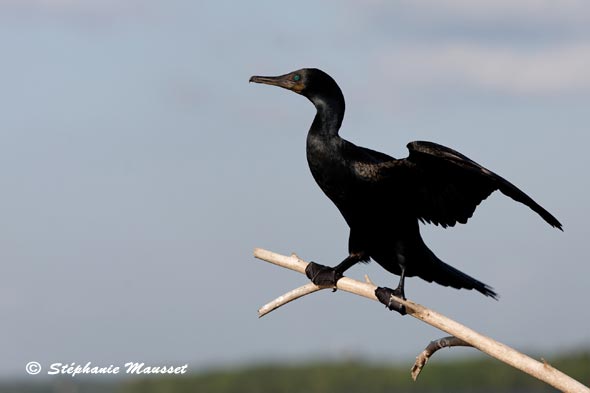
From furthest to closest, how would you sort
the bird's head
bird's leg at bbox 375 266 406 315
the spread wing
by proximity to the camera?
the bird's head < the spread wing < bird's leg at bbox 375 266 406 315

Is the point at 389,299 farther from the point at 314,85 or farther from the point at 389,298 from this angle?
→ the point at 314,85

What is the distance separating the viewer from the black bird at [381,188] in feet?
22.3

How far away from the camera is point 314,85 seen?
705 cm

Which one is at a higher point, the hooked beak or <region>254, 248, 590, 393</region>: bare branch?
the hooked beak

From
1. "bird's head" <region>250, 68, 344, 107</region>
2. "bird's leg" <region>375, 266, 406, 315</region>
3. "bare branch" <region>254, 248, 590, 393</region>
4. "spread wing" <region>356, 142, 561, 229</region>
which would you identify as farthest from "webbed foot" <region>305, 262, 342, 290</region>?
"bird's head" <region>250, 68, 344, 107</region>

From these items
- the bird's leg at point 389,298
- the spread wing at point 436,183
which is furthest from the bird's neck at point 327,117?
the bird's leg at point 389,298

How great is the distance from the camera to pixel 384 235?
6953mm

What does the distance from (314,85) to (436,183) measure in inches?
40.9

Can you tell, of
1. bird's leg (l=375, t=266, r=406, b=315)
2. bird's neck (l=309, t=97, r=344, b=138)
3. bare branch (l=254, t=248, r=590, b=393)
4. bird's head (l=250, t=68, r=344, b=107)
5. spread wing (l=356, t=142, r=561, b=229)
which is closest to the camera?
bare branch (l=254, t=248, r=590, b=393)

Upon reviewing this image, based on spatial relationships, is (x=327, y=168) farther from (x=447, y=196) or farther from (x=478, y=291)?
(x=478, y=291)

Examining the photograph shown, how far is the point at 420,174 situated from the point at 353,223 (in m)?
0.56

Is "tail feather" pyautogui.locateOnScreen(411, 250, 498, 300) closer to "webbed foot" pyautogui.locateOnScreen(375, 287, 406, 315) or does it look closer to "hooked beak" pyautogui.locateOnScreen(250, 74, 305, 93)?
"webbed foot" pyautogui.locateOnScreen(375, 287, 406, 315)

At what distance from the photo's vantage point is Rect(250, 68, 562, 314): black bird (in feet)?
22.3

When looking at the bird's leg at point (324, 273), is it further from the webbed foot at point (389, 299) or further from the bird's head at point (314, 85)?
the bird's head at point (314, 85)
